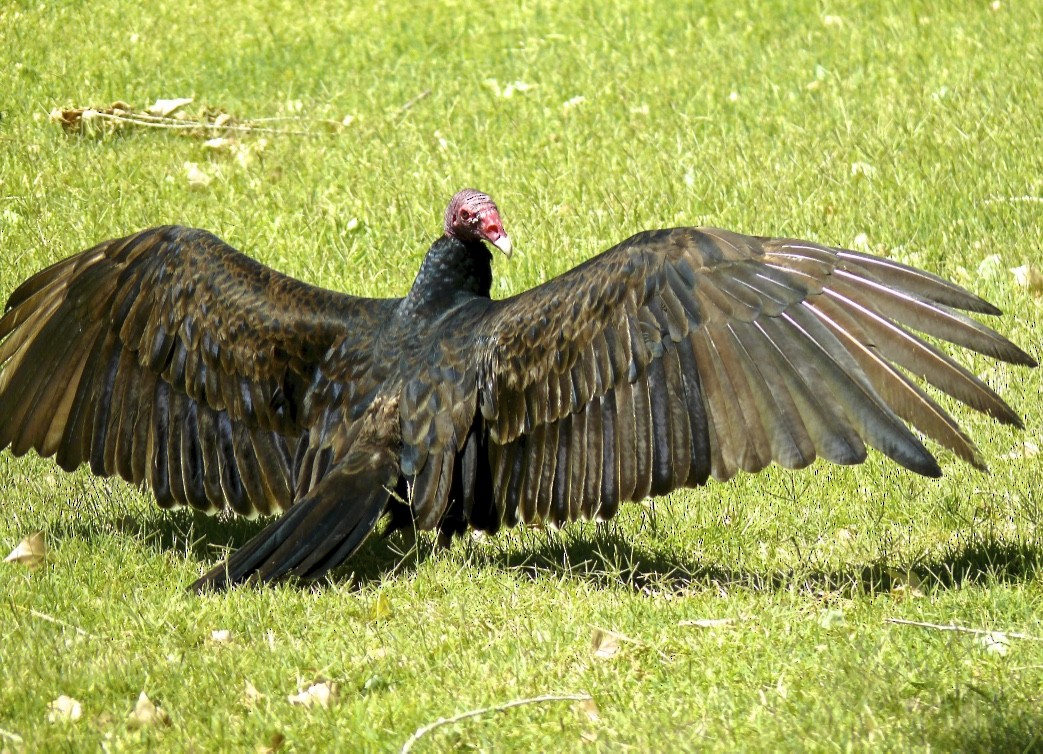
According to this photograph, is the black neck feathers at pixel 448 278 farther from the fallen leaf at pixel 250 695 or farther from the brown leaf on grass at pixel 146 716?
the brown leaf on grass at pixel 146 716

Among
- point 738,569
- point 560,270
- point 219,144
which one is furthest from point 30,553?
point 219,144

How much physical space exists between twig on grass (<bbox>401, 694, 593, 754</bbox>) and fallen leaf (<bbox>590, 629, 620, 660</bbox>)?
30 cm

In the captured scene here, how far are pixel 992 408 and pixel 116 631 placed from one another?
2755 mm

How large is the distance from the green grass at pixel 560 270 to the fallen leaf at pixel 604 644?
1.3 inches

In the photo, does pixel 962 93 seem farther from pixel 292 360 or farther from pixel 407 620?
pixel 407 620

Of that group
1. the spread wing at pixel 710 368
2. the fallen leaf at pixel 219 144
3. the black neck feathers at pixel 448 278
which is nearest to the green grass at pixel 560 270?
the fallen leaf at pixel 219 144

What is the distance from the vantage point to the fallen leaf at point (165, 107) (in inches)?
371

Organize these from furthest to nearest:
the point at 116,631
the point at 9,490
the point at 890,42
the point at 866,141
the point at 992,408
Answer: the point at 890,42
the point at 866,141
the point at 9,490
the point at 116,631
the point at 992,408

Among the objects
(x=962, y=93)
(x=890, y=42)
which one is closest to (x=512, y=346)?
(x=962, y=93)

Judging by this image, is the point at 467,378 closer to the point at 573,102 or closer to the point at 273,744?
the point at 273,744

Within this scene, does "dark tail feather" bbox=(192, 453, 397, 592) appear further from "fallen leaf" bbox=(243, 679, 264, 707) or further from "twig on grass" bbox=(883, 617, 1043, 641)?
"twig on grass" bbox=(883, 617, 1043, 641)

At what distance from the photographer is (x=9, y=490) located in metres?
5.88

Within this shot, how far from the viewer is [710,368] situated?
14.6 feet

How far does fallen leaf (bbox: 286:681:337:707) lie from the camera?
12.6 ft
